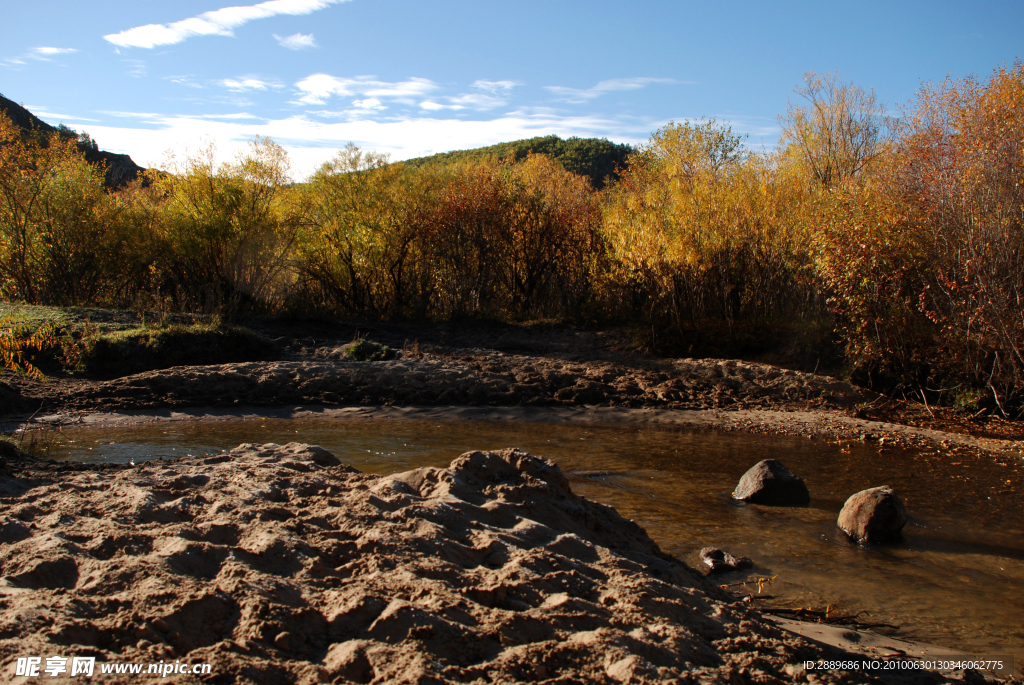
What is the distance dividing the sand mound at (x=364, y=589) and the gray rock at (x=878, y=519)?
2.56m

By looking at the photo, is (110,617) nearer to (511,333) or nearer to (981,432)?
(981,432)

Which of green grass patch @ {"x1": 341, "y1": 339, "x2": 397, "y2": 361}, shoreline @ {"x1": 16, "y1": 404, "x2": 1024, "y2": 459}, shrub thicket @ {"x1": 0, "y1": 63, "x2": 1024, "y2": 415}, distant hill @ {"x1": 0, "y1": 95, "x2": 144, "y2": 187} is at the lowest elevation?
shoreline @ {"x1": 16, "y1": 404, "x2": 1024, "y2": 459}

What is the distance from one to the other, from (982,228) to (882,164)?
4683 millimetres

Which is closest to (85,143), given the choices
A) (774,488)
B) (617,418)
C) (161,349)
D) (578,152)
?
(578,152)

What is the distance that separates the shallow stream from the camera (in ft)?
15.5

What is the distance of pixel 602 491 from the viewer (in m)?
7.34

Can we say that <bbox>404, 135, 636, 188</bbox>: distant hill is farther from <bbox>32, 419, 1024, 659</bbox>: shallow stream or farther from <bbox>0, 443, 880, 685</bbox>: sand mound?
<bbox>0, 443, 880, 685</bbox>: sand mound

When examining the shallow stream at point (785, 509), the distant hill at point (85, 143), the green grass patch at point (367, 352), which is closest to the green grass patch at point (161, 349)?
the green grass patch at point (367, 352)

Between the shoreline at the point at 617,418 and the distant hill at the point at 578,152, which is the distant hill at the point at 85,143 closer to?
the distant hill at the point at 578,152

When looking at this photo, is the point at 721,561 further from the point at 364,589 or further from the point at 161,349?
the point at 161,349

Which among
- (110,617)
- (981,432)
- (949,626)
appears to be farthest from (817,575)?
(981,432)

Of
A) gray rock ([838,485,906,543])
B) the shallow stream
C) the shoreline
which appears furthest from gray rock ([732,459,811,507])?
the shoreline

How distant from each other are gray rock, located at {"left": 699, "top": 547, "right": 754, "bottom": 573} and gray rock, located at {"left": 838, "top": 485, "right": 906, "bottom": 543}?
1.41 meters

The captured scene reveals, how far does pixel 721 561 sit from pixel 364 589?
126 inches
